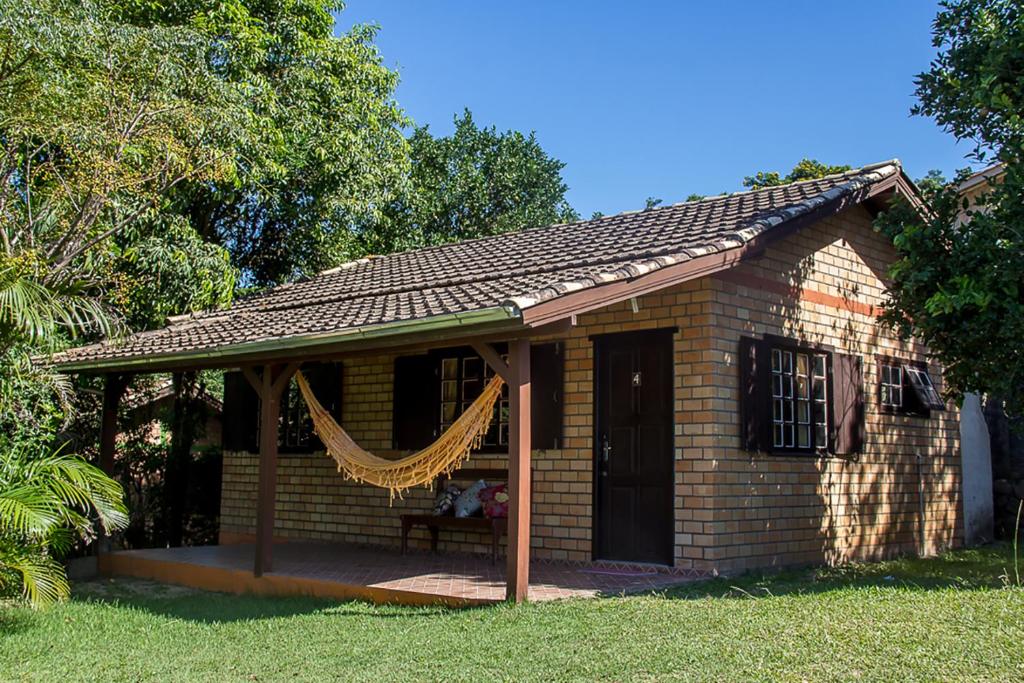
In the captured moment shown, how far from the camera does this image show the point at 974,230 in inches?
319

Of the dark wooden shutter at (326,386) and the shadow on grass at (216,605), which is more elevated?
the dark wooden shutter at (326,386)

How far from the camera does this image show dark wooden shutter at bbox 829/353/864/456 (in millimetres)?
9648

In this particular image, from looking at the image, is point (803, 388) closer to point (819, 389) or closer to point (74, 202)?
point (819, 389)

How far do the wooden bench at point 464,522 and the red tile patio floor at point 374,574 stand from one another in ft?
0.65

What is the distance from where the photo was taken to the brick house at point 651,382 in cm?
762

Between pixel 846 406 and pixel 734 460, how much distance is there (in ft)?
6.37

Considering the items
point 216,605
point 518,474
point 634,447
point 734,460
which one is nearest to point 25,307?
point 216,605

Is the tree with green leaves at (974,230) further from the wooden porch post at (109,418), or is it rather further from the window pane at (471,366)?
the wooden porch post at (109,418)

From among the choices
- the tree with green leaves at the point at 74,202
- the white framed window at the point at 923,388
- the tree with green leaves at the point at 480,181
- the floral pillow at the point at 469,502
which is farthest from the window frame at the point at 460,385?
the tree with green leaves at the point at 480,181

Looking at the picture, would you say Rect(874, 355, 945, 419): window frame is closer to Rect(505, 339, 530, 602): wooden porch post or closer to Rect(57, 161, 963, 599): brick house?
Rect(57, 161, 963, 599): brick house

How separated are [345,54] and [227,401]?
6.27 m

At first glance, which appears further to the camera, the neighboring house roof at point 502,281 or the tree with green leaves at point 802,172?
the tree with green leaves at point 802,172

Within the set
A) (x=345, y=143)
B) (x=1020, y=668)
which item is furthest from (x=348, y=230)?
(x=1020, y=668)

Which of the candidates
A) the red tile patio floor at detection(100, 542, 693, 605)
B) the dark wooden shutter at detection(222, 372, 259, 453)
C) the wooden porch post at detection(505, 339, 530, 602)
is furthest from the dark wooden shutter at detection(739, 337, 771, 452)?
the dark wooden shutter at detection(222, 372, 259, 453)
